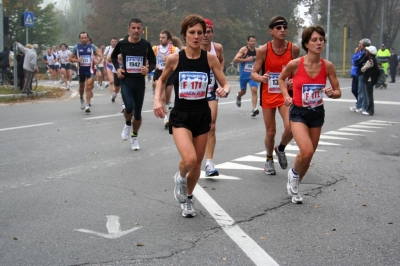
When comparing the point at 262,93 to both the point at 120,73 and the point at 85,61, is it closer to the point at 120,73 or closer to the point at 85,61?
the point at 120,73

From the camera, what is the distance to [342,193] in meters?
7.15

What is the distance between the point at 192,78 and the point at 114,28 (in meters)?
50.1

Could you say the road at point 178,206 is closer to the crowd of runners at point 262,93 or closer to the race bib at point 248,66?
the crowd of runners at point 262,93

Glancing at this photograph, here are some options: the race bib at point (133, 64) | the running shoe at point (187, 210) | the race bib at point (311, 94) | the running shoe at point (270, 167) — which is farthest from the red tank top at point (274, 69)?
the race bib at point (133, 64)

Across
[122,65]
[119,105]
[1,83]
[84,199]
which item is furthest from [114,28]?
[84,199]

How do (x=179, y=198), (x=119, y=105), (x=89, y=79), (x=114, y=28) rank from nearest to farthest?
1. (x=179, y=198)
2. (x=89, y=79)
3. (x=119, y=105)
4. (x=114, y=28)

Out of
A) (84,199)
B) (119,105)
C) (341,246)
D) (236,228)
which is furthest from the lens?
(119,105)

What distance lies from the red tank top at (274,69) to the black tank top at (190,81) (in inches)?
83.5

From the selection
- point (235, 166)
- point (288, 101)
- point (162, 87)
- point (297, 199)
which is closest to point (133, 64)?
point (235, 166)

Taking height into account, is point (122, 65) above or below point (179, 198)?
above

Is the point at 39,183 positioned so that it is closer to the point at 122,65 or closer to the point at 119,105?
the point at 122,65

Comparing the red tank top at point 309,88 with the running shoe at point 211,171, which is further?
the running shoe at point 211,171

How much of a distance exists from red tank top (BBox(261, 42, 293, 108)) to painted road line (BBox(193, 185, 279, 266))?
1.69 m

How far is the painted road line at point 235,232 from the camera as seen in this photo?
15.6 ft
